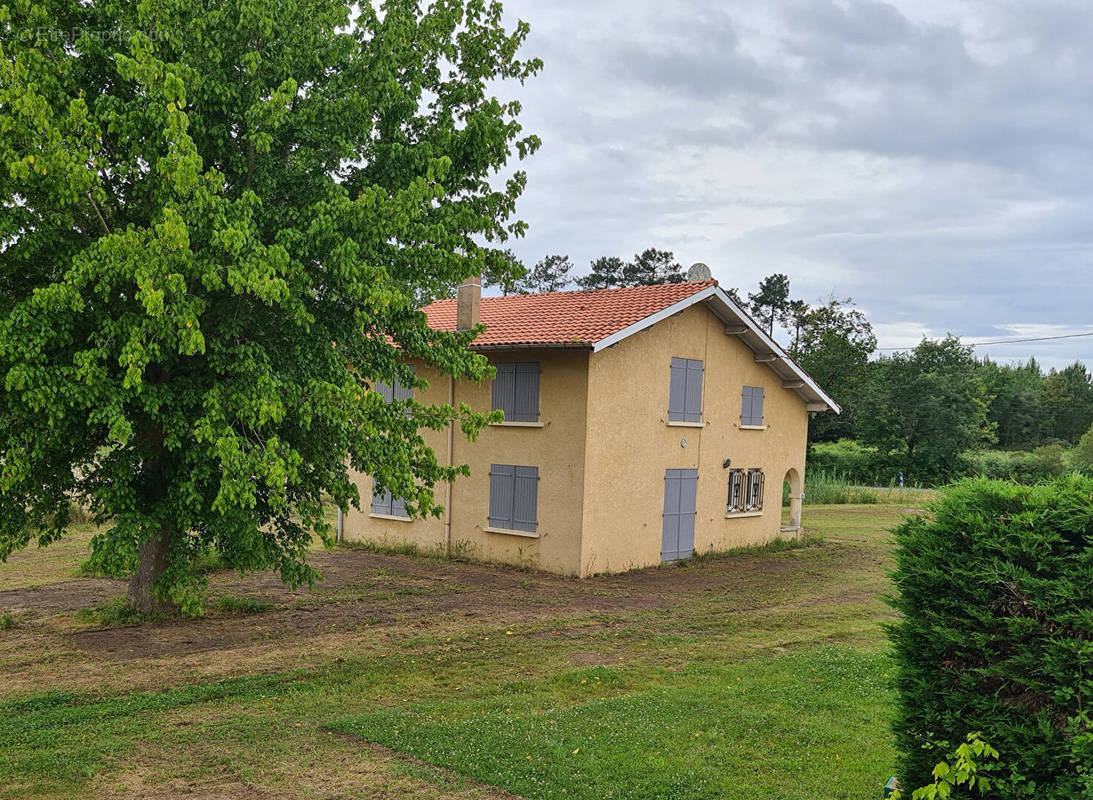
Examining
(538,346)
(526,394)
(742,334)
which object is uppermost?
(742,334)

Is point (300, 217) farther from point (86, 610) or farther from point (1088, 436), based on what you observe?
point (1088, 436)

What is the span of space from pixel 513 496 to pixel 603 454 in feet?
7.06

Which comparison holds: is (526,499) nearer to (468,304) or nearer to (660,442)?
(660,442)

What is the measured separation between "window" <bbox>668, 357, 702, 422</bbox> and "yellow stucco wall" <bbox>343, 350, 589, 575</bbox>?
2792 mm

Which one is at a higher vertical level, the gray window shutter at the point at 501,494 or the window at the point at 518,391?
the window at the point at 518,391

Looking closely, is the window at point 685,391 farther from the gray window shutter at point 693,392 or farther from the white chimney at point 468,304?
the white chimney at point 468,304

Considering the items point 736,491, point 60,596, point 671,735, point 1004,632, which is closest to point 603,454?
point 736,491

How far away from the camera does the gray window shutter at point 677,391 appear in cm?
1917

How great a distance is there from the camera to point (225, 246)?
880 cm

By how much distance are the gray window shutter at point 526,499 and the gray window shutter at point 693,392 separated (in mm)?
3907

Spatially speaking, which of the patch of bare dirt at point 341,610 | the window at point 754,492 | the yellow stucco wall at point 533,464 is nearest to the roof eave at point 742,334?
the yellow stucco wall at point 533,464

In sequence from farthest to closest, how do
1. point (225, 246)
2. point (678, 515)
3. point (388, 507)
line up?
point (388, 507)
point (678, 515)
point (225, 246)

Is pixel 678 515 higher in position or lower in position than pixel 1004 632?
lower

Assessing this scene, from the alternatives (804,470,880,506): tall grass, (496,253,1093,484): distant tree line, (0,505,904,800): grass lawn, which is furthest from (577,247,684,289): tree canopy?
(0,505,904,800): grass lawn
